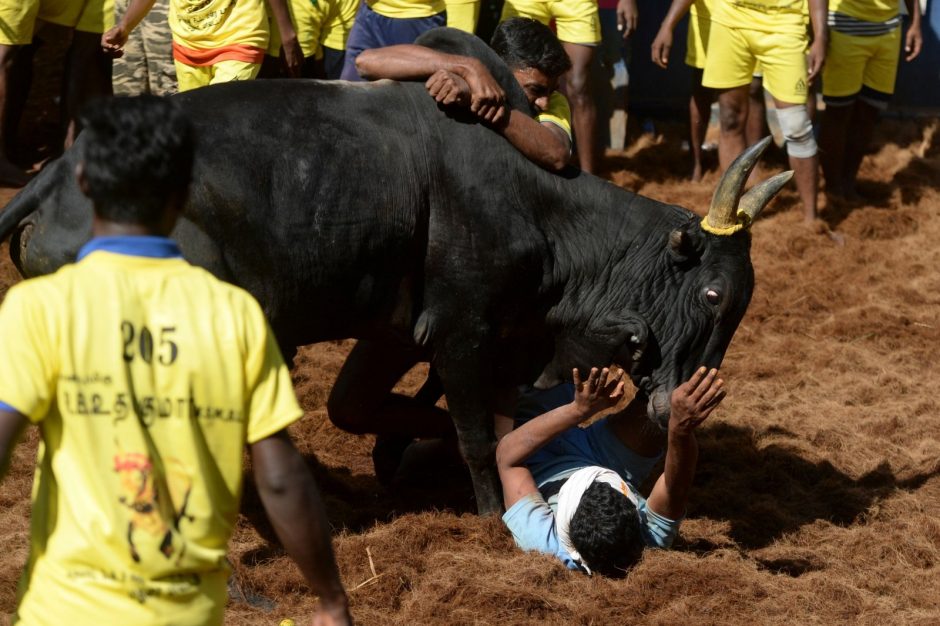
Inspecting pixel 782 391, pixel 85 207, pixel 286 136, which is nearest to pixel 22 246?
pixel 85 207

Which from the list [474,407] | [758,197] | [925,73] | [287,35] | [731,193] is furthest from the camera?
[925,73]

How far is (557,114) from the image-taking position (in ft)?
18.5

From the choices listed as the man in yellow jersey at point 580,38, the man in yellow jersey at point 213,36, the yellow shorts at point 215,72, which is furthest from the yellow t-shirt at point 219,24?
the man in yellow jersey at point 580,38

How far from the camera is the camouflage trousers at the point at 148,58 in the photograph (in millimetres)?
8703

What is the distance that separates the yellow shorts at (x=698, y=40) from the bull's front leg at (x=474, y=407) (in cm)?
516

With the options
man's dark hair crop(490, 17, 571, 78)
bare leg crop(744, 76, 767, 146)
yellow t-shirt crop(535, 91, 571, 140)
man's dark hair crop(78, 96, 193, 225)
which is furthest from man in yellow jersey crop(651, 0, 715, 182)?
man's dark hair crop(78, 96, 193, 225)

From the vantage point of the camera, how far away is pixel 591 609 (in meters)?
4.61

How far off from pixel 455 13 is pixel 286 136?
4033mm

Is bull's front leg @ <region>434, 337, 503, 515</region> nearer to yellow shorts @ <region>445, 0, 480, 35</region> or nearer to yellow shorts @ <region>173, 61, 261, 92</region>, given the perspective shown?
yellow shorts @ <region>173, 61, 261, 92</region>

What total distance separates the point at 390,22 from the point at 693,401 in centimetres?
396

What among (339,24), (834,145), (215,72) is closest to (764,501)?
(215,72)

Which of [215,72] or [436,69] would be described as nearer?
[436,69]

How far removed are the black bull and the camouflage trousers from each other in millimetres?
3931

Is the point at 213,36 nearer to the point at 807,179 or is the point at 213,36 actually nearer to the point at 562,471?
the point at 562,471
